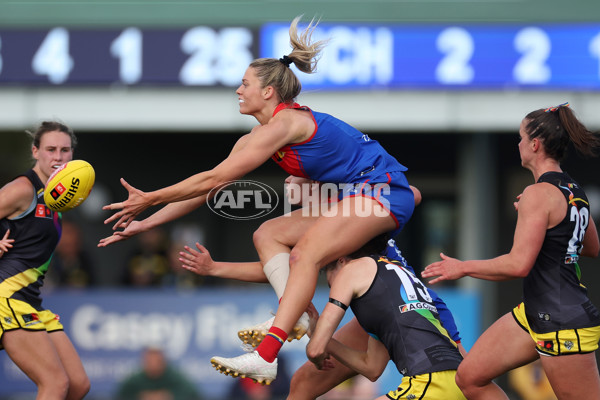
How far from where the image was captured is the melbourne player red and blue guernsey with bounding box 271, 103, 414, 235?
5.11 metres

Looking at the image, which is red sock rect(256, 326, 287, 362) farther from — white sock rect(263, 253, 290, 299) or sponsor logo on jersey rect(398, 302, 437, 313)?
sponsor logo on jersey rect(398, 302, 437, 313)

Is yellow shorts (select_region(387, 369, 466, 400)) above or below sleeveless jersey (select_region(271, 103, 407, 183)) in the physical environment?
below

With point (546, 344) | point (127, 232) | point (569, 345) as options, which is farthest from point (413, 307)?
point (127, 232)

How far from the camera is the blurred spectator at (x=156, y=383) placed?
10.3 meters

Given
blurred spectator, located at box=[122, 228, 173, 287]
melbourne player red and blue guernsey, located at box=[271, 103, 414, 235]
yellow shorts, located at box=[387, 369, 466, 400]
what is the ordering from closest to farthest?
yellow shorts, located at box=[387, 369, 466, 400] → melbourne player red and blue guernsey, located at box=[271, 103, 414, 235] → blurred spectator, located at box=[122, 228, 173, 287]

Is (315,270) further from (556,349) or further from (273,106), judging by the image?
(556,349)

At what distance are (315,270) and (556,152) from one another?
1.55 meters

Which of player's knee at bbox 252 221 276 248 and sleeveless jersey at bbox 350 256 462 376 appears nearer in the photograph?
sleeveless jersey at bbox 350 256 462 376

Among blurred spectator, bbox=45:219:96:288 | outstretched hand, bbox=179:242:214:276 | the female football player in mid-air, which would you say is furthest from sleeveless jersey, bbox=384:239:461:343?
blurred spectator, bbox=45:219:96:288

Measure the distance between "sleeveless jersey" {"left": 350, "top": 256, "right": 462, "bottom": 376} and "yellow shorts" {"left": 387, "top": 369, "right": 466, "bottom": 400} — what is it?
3cm

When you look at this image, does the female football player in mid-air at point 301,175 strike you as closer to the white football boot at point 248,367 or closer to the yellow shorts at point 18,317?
the white football boot at point 248,367

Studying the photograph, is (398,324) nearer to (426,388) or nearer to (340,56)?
(426,388)

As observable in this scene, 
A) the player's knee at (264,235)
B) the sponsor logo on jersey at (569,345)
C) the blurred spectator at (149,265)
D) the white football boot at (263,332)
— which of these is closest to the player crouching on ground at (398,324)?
the white football boot at (263,332)

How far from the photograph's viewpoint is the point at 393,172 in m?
5.29
